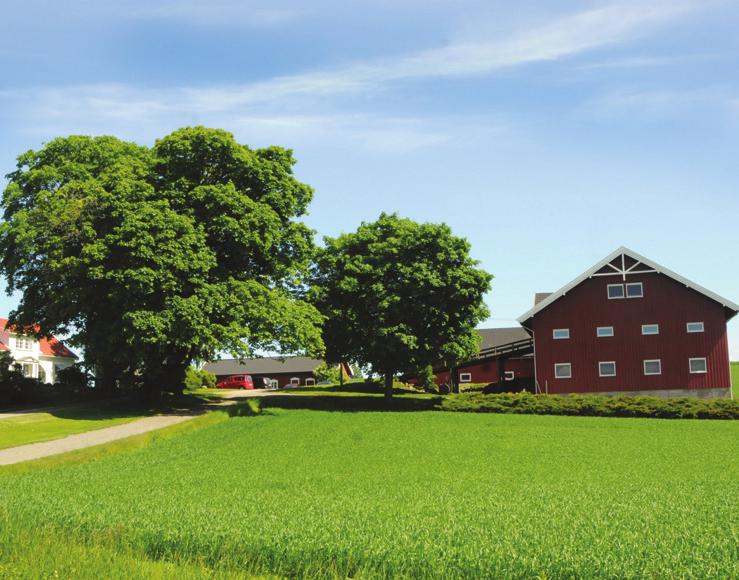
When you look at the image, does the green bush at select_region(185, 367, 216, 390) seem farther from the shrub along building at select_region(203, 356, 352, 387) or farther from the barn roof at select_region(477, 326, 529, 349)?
the barn roof at select_region(477, 326, 529, 349)

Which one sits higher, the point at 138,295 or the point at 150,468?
the point at 138,295

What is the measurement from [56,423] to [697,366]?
40706mm

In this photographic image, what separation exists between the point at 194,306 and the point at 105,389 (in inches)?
831

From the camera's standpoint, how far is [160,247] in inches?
1334

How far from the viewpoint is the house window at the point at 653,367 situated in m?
48.9

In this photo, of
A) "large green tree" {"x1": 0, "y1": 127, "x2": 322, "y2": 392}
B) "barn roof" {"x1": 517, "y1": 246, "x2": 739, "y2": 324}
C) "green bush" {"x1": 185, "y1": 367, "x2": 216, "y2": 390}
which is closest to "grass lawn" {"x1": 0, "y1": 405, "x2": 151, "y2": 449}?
"large green tree" {"x1": 0, "y1": 127, "x2": 322, "y2": 392}

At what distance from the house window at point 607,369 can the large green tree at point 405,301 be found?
1007 cm

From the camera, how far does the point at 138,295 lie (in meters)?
34.2

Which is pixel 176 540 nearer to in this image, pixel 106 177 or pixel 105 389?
pixel 106 177

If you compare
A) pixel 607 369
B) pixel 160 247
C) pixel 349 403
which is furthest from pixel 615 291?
pixel 160 247

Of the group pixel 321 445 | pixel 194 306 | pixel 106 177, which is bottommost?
pixel 321 445

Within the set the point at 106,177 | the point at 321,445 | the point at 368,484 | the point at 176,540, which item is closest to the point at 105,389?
the point at 106,177

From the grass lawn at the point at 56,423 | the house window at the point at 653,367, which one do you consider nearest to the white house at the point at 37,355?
the grass lawn at the point at 56,423

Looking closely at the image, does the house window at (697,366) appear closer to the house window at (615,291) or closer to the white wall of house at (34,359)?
the house window at (615,291)
